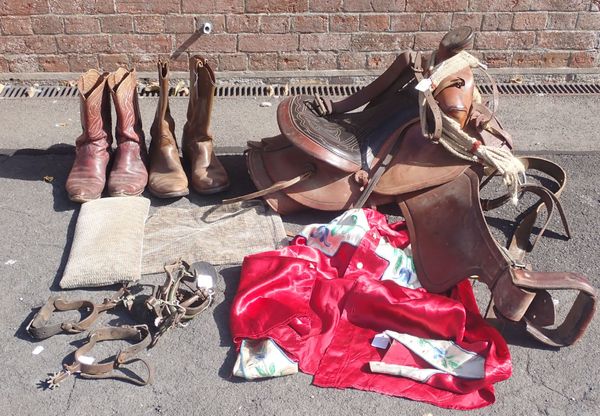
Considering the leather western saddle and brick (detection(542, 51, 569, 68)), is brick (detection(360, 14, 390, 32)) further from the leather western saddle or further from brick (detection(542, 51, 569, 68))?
the leather western saddle

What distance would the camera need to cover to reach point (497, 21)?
4.55 meters

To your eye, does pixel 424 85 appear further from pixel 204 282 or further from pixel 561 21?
pixel 561 21

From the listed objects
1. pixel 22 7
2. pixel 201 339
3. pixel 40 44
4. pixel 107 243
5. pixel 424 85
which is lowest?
pixel 201 339

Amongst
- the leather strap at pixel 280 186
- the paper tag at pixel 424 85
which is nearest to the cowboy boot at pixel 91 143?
the leather strap at pixel 280 186

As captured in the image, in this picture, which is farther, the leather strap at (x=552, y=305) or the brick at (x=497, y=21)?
the brick at (x=497, y=21)

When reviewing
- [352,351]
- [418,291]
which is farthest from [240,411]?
[418,291]

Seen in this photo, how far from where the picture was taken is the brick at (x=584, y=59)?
4770 mm

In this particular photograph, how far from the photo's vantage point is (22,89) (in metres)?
→ 4.59

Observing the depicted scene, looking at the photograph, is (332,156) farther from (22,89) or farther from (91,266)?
(22,89)

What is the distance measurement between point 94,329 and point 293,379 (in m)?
0.81

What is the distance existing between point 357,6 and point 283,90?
2.62ft

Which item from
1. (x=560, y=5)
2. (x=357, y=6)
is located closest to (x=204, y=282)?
(x=357, y=6)

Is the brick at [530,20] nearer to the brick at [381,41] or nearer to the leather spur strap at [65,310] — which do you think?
the brick at [381,41]

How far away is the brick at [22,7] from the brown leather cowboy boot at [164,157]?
1.64 meters
